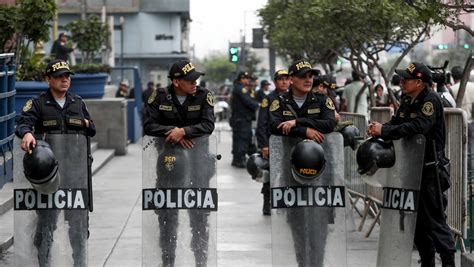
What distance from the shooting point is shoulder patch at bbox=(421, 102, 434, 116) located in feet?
29.7

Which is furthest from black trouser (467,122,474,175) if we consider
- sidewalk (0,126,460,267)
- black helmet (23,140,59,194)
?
black helmet (23,140,59,194)

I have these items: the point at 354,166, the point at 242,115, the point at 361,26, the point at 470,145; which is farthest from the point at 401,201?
the point at 242,115

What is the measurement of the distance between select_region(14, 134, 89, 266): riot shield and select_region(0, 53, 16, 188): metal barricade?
3173 millimetres

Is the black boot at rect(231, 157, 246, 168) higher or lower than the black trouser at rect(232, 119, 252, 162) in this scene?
lower

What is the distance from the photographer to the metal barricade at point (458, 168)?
1055cm

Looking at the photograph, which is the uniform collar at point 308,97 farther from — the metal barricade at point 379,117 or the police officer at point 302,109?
the metal barricade at point 379,117

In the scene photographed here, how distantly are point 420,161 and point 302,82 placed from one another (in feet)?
3.68

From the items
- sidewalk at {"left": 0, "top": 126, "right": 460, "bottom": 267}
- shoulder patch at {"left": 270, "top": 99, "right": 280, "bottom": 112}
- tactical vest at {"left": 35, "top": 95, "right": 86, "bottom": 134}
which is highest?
shoulder patch at {"left": 270, "top": 99, "right": 280, "bottom": 112}

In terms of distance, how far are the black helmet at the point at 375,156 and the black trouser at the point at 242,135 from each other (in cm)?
1317

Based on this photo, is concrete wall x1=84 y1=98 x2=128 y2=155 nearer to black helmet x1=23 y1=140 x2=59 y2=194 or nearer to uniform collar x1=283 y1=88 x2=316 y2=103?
uniform collar x1=283 y1=88 x2=316 y2=103

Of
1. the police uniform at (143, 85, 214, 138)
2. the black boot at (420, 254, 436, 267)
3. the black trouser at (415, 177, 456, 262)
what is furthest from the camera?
the black boot at (420, 254, 436, 267)

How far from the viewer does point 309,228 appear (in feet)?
28.5

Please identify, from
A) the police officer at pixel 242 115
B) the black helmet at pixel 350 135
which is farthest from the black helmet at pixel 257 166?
the police officer at pixel 242 115

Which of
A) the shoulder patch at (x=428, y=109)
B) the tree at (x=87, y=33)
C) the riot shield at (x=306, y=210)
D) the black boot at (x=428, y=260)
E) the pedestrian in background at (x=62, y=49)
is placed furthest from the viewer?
the tree at (x=87, y=33)
